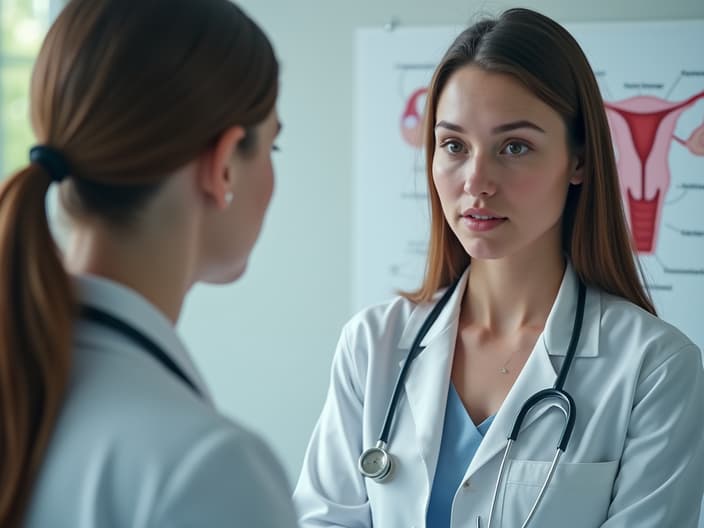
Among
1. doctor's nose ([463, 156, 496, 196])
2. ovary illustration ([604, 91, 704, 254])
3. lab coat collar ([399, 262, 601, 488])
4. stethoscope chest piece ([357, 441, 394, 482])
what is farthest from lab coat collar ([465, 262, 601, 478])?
ovary illustration ([604, 91, 704, 254])

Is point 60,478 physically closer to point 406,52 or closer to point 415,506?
point 415,506

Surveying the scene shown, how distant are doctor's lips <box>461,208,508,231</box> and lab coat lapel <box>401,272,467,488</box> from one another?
218 millimetres

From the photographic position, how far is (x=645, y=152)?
230 cm

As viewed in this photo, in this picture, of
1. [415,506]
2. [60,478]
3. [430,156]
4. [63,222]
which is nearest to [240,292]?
[430,156]

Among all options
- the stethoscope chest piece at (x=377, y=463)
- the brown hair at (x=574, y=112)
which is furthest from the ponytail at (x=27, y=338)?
the brown hair at (x=574, y=112)

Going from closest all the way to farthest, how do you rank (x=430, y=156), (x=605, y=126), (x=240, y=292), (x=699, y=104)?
(x=605, y=126), (x=430, y=156), (x=699, y=104), (x=240, y=292)

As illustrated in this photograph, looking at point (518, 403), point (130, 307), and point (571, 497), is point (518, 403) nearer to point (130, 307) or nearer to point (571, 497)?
point (571, 497)

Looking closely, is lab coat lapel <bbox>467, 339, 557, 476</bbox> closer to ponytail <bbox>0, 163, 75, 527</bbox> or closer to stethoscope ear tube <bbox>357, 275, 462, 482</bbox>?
stethoscope ear tube <bbox>357, 275, 462, 482</bbox>

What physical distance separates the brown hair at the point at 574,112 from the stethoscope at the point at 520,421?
0.25ft

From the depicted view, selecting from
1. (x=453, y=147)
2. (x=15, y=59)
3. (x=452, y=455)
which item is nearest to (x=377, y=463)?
(x=452, y=455)

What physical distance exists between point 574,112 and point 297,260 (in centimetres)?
126

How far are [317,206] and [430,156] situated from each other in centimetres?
96

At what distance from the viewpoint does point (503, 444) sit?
1.50 m

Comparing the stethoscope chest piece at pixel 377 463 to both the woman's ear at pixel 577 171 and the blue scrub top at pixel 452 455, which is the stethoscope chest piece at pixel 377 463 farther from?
the woman's ear at pixel 577 171
